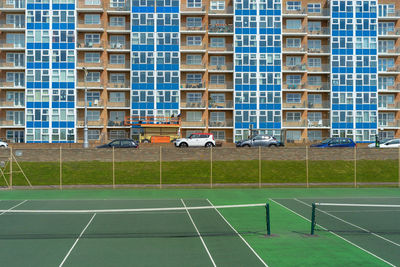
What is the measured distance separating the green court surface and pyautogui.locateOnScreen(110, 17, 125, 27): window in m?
44.2

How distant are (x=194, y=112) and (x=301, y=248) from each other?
5230cm

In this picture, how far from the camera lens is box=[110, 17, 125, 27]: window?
64.4m

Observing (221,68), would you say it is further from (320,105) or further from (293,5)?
(320,105)

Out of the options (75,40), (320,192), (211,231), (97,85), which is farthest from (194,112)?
(211,231)

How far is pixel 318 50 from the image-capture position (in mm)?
67312

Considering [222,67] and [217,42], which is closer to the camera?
[222,67]

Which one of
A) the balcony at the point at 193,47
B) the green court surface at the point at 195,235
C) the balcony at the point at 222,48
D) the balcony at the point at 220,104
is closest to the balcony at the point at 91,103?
the balcony at the point at 193,47

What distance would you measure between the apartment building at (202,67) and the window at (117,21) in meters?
0.15

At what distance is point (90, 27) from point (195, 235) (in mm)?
53300

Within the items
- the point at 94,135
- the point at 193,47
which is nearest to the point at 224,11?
the point at 193,47

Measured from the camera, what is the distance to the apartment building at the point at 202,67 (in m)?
61.5

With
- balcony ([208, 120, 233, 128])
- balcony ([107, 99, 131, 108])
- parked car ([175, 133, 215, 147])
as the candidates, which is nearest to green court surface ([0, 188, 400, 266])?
parked car ([175, 133, 215, 147])

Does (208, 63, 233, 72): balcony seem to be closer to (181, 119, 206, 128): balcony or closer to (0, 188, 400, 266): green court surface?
(181, 119, 206, 128): balcony

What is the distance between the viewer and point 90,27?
206ft
